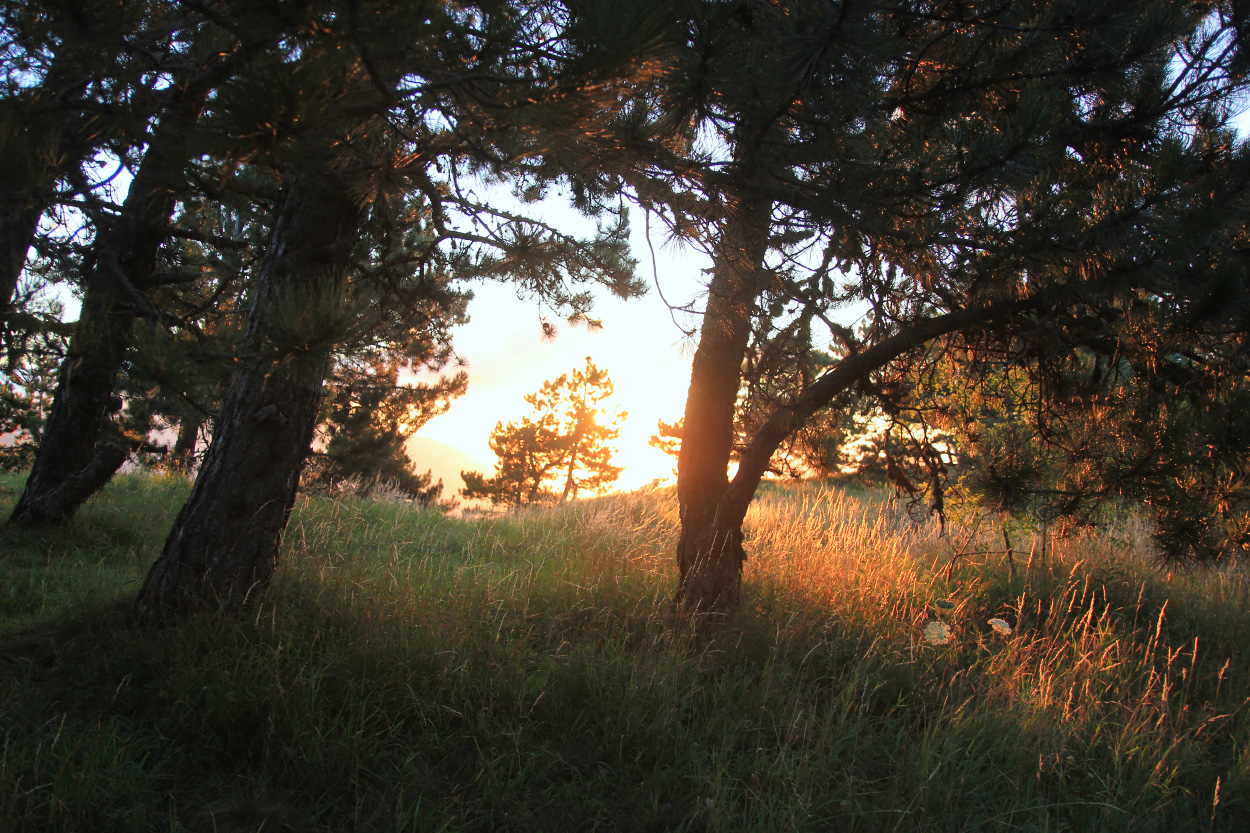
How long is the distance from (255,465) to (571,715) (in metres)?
2.19

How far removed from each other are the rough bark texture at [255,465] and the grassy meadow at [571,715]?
0.70 ft

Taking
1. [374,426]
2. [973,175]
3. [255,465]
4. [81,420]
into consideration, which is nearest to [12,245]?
[255,465]

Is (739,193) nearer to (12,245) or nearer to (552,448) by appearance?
(12,245)

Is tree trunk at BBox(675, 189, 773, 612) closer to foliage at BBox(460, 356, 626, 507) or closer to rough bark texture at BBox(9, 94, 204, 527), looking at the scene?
rough bark texture at BBox(9, 94, 204, 527)

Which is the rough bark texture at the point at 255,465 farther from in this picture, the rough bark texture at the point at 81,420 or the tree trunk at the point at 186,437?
the tree trunk at the point at 186,437

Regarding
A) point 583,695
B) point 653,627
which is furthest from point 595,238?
point 583,695

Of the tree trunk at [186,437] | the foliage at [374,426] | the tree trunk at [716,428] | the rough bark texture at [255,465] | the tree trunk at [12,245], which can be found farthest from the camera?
the foliage at [374,426]

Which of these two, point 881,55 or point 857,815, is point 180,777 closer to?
point 857,815

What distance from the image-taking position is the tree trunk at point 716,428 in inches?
127

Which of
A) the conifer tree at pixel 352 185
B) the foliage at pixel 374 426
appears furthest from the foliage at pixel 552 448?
the conifer tree at pixel 352 185

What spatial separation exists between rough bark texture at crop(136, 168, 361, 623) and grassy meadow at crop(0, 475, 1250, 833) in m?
0.21

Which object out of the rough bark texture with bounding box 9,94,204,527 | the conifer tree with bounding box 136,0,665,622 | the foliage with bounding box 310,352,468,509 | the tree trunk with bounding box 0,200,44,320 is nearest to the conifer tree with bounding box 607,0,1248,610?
the conifer tree with bounding box 136,0,665,622

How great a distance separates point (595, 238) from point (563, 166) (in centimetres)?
101

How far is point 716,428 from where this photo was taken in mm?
3900
